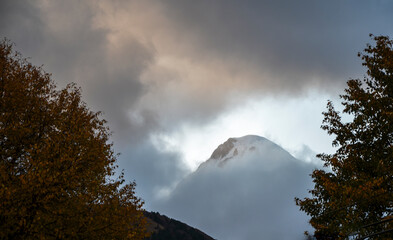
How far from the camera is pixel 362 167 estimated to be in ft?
49.3

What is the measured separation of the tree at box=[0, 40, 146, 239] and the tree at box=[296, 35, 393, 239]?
10.5 m

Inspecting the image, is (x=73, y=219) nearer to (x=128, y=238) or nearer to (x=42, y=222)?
(x=42, y=222)

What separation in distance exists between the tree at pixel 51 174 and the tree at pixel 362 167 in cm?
1048

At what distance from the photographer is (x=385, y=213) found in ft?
48.9

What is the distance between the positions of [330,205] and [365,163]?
137 inches

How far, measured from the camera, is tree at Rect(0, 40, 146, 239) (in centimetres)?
1073

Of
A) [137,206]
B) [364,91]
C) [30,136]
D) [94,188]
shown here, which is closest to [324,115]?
[364,91]

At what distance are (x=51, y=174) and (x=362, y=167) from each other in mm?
16050

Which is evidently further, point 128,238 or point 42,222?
point 128,238

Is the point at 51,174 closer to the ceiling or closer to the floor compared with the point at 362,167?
closer to the floor

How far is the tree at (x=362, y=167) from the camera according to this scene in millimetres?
13203

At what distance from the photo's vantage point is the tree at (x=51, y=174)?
10734 millimetres

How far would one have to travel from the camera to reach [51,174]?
11672 mm

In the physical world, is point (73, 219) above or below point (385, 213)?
below
